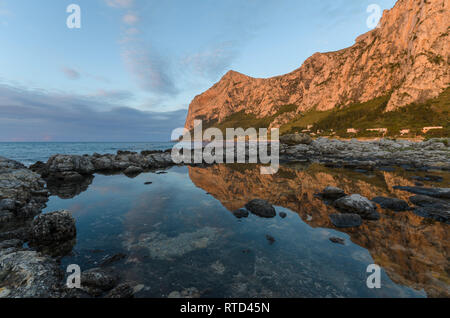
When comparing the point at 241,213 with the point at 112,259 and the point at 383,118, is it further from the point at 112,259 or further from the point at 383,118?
the point at 383,118

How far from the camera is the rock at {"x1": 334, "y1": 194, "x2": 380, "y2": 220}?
11.2 m

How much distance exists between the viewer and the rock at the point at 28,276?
5.09m

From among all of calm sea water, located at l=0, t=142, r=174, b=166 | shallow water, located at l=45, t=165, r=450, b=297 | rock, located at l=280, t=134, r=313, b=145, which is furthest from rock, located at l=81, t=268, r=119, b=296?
rock, located at l=280, t=134, r=313, b=145

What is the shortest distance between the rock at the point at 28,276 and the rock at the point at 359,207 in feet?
48.5

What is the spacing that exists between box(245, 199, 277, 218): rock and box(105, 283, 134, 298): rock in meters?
8.37

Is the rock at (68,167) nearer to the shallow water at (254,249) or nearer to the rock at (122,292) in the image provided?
the shallow water at (254,249)

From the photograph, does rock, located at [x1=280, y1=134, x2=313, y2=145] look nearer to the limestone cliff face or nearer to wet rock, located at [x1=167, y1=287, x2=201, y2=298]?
wet rock, located at [x1=167, y1=287, x2=201, y2=298]

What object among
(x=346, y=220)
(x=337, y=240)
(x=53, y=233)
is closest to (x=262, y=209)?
(x=337, y=240)

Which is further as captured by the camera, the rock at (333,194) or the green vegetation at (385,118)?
the green vegetation at (385,118)

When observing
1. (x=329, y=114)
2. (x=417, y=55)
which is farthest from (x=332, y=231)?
(x=329, y=114)

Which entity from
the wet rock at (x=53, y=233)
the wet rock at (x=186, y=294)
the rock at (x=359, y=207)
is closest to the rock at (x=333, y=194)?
the rock at (x=359, y=207)

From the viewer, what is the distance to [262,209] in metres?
12.3

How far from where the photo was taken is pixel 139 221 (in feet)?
36.6
